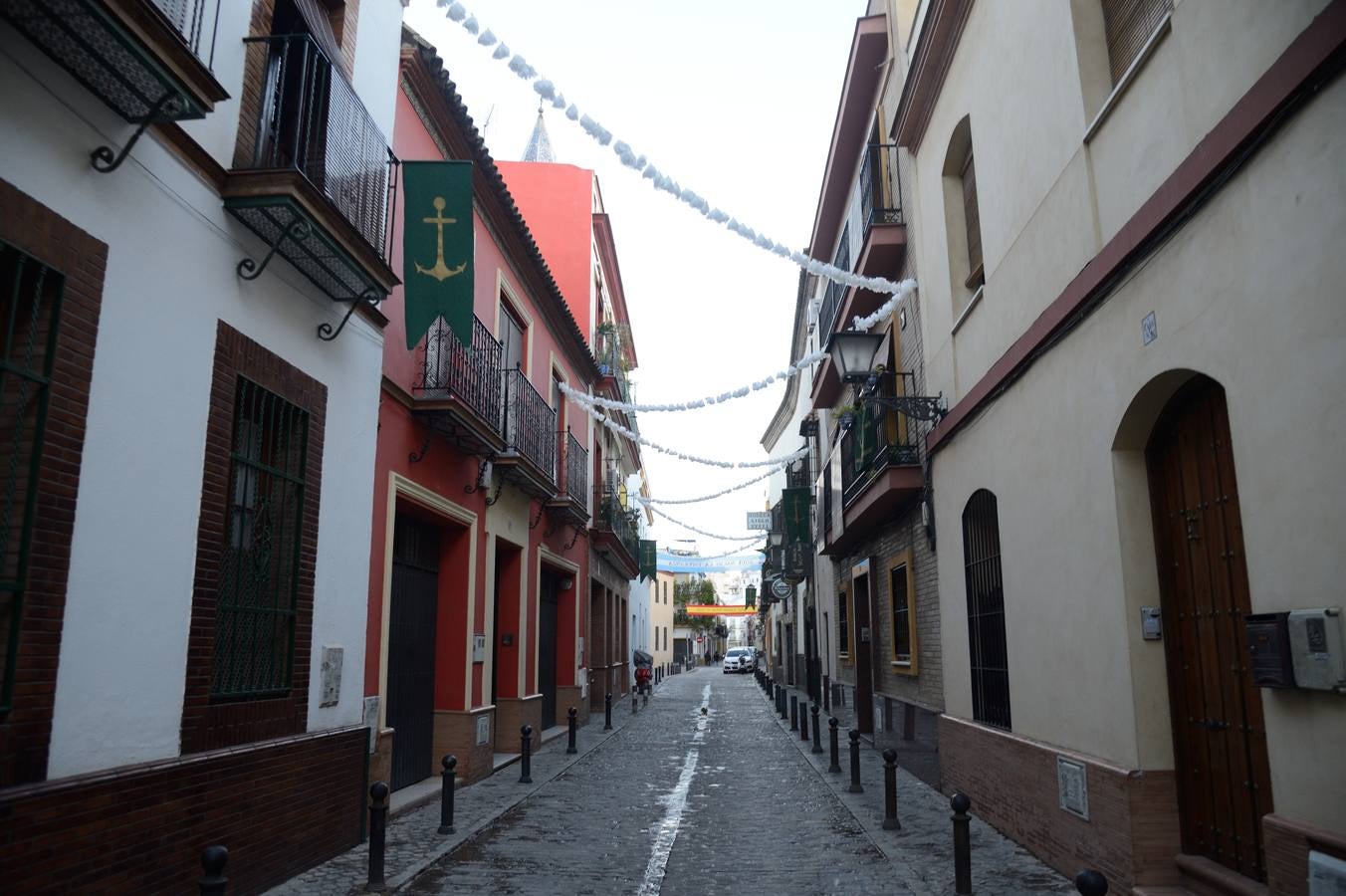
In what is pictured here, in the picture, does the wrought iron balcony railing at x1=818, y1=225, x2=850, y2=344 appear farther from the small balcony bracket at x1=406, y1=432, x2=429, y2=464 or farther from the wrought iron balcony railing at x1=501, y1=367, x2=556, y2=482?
the small balcony bracket at x1=406, y1=432, x2=429, y2=464

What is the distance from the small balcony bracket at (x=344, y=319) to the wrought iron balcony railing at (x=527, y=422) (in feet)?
14.8

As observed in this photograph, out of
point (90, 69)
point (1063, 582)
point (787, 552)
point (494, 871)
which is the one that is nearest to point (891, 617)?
point (1063, 582)

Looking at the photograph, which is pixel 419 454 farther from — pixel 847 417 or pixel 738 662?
pixel 738 662

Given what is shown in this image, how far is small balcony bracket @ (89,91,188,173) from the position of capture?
16.3 feet

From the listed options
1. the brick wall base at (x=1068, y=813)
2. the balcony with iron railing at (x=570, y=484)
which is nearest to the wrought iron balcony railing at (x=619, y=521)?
the balcony with iron railing at (x=570, y=484)

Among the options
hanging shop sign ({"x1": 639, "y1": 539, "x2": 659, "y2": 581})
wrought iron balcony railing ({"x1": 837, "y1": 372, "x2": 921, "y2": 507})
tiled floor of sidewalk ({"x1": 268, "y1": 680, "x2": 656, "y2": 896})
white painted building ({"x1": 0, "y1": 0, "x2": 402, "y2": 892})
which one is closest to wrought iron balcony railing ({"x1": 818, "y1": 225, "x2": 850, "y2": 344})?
wrought iron balcony railing ({"x1": 837, "y1": 372, "x2": 921, "y2": 507})

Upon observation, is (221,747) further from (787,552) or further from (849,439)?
(787,552)

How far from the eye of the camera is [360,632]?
834 centimetres

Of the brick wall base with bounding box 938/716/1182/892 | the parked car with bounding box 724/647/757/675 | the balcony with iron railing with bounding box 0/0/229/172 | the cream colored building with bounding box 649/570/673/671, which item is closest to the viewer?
the balcony with iron railing with bounding box 0/0/229/172

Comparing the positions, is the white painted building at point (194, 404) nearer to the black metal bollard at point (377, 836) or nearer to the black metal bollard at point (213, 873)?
the black metal bollard at point (377, 836)

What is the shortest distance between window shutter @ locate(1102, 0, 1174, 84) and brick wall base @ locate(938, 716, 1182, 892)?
4.54m

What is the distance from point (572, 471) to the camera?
723 inches

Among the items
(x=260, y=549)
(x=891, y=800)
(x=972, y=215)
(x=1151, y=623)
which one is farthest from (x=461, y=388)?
(x=1151, y=623)

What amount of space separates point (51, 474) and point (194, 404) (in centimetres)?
132
